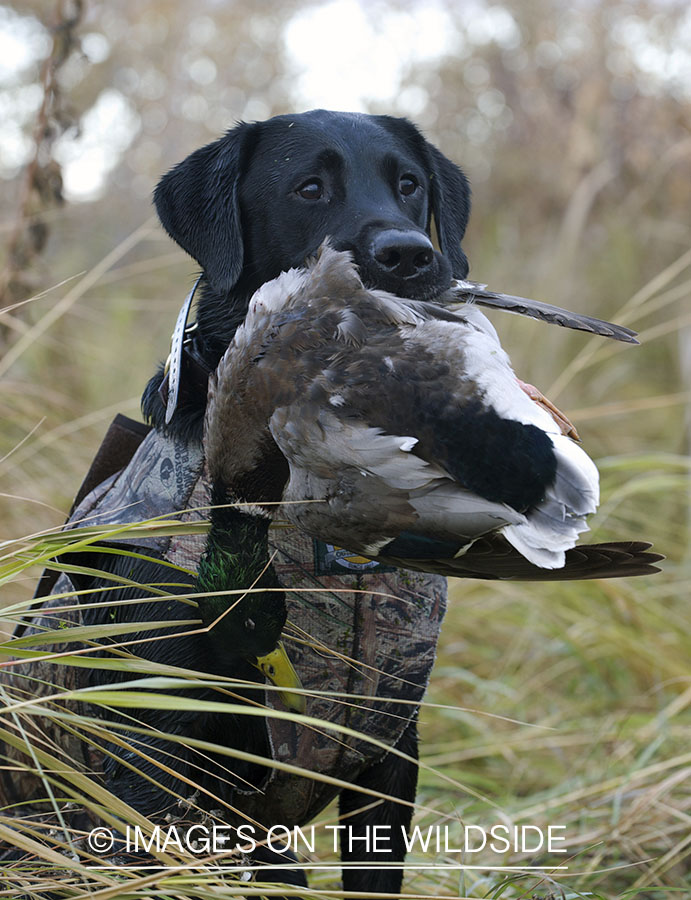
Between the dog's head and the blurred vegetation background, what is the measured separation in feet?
1.11

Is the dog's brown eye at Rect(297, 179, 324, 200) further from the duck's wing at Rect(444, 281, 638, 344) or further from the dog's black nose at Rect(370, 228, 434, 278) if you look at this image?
the duck's wing at Rect(444, 281, 638, 344)

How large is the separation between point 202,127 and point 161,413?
20.5 feet

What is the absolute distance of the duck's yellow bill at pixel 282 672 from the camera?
177 centimetres

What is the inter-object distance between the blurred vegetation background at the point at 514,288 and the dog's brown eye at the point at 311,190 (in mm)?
551

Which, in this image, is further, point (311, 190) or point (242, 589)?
point (311, 190)

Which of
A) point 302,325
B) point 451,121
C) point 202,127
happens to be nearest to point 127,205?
point 202,127

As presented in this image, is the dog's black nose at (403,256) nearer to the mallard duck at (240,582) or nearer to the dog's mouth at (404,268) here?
the dog's mouth at (404,268)

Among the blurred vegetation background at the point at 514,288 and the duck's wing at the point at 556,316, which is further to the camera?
the blurred vegetation background at the point at 514,288

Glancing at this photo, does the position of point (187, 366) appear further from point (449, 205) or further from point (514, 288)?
point (514, 288)

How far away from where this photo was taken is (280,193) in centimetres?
219

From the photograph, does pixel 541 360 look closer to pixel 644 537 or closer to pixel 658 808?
pixel 644 537

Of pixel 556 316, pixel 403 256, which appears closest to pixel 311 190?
pixel 403 256

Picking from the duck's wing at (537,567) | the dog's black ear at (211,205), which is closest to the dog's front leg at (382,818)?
the duck's wing at (537,567)

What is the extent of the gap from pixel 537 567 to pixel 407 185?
3.93ft
